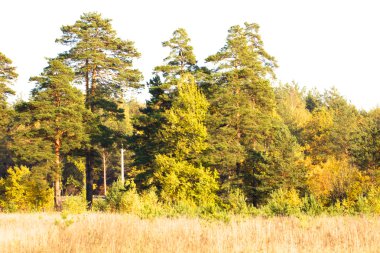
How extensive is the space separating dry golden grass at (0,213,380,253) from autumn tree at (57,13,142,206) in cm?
2076

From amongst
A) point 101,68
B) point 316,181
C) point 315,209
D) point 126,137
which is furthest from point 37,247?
point 316,181

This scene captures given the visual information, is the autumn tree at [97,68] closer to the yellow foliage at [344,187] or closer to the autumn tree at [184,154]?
the autumn tree at [184,154]

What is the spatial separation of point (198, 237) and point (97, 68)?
25.0m

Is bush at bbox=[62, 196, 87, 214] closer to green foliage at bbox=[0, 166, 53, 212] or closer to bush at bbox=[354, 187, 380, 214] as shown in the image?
bush at bbox=[354, 187, 380, 214]

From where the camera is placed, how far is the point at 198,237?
9.74m

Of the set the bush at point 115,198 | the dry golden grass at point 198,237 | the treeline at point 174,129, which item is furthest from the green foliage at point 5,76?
the dry golden grass at point 198,237

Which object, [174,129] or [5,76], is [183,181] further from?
[5,76]

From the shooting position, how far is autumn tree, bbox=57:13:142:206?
32031 mm

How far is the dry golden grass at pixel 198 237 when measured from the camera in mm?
8680

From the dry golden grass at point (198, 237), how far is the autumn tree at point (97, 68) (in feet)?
68.1

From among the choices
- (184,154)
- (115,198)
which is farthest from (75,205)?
(184,154)

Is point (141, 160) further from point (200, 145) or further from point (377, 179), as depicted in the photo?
point (377, 179)

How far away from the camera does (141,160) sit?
28875 mm

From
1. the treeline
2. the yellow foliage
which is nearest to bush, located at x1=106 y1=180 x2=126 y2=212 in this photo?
the treeline
